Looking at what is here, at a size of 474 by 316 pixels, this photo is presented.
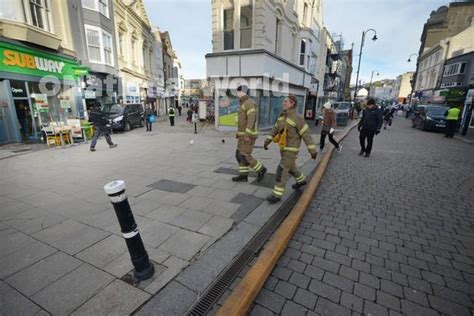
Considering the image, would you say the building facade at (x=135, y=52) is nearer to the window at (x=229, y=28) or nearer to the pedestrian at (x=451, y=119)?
the window at (x=229, y=28)

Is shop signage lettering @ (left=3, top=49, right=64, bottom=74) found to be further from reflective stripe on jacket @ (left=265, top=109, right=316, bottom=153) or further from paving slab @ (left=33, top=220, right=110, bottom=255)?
reflective stripe on jacket @ (left=265, top=109, right=316, bottom=153)

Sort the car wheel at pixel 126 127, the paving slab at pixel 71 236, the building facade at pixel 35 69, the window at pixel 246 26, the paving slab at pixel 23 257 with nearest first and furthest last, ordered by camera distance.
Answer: the paving slab at pixel 23 257, the paving slab at pixel 71 236, the building facade at pixel 35 69, the window at pixel 246 26, the car wheel at pixel 126 127

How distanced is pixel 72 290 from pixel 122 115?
14.6 m

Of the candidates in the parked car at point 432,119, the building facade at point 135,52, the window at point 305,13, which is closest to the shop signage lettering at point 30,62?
the building facade at point 135,52

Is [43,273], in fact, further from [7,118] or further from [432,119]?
[432,119]

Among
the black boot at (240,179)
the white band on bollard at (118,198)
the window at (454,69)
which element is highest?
the window at (454,69)

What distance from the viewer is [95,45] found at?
16.0 m

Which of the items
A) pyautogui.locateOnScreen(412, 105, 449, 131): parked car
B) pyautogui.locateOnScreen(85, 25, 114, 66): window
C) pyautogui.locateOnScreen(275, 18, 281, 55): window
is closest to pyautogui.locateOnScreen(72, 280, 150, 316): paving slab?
pyautogui.locateOnScreen(275, 18, 281, 55): window

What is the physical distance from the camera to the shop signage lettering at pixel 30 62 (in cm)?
984

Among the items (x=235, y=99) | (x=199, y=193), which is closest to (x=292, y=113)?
(x=199, y=193)

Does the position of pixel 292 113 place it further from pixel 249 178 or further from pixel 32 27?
pixel 32 27

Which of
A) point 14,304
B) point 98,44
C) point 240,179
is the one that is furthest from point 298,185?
point 98,44

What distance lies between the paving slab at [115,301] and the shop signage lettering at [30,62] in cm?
1263

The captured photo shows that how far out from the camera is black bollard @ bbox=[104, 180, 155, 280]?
2.15 meters
